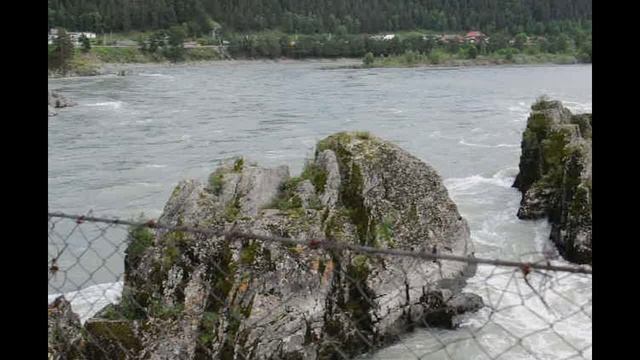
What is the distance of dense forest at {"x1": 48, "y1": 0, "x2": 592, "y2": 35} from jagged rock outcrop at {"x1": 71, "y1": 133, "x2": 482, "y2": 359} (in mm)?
90539

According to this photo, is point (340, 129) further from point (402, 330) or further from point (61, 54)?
point (61, 54)

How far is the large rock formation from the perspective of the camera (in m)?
14.4

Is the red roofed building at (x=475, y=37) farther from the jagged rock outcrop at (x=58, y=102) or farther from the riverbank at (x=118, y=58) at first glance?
the jagged rock outcrop at (x=58, y=102)

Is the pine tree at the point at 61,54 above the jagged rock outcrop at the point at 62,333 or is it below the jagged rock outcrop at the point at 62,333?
above

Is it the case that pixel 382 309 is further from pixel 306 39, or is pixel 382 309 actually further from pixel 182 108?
pixel 306 39

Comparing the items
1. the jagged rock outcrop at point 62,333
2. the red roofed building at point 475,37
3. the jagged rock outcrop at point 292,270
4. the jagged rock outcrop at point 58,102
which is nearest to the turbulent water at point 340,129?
the jagged rock outcrop at point 62,333

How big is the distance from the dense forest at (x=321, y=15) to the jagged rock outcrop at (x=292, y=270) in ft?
297

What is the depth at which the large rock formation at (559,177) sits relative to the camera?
14.4m

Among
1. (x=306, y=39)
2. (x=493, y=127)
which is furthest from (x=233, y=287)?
(x=306, y=39)

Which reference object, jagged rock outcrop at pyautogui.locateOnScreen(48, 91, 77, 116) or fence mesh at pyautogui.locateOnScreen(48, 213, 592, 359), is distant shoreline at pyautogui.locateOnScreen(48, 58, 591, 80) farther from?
fence mesh at pyautogui.locateOnScreen(48, 213, 592, 359)

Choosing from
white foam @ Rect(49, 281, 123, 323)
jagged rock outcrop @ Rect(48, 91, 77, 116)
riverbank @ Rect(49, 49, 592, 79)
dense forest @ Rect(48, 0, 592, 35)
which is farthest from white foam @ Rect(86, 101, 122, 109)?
dense forest @ Rect(48, 0, 592, 35)

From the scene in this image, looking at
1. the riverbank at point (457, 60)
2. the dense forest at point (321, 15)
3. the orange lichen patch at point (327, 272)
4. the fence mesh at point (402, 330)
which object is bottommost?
the fence mesh at point (402, 330)
